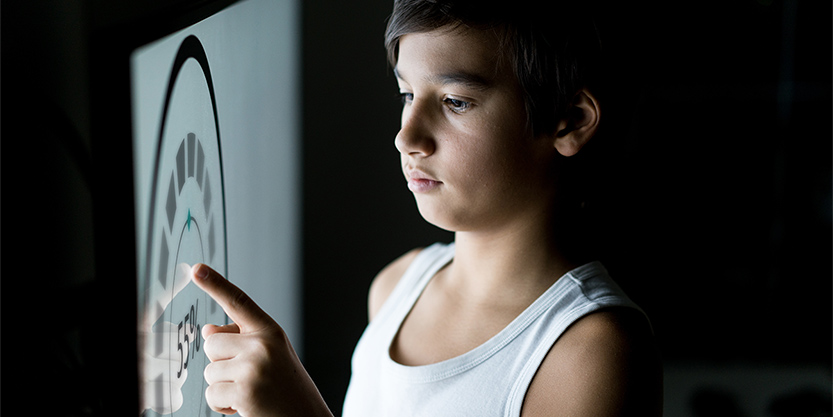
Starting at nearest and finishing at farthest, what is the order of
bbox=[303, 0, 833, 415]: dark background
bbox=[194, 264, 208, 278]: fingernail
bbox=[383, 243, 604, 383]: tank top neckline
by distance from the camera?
bbox=[194, 264, 208, 278]: fingernail
bbox=[383, 243, 604, 383]: tank top neckline
bbox=[303, 0, 833, 415]: dark background

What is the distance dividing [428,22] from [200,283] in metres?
0.35

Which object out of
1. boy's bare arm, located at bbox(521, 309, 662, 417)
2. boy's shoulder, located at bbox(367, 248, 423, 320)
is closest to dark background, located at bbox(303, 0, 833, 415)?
boy's shoulder, located at bbox(367, 248, 423, 320)

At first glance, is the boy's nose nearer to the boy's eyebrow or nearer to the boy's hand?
the boy's eyebrow

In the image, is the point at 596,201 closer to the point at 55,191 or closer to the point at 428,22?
the point at 428,22

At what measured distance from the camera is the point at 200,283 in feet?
1.49

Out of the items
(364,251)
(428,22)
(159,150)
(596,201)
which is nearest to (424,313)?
(596,201)

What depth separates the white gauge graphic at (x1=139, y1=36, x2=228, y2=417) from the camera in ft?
1.26

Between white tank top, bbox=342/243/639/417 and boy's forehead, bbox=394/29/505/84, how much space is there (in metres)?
0.26

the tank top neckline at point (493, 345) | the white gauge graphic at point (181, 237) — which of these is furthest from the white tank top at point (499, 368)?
the white gauge graphic at point (181, 237)

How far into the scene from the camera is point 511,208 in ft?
2.26

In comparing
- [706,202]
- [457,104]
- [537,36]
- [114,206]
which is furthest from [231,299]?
[706,202]

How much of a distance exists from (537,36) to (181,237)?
407 mm

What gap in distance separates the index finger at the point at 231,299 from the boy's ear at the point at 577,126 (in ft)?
1.24

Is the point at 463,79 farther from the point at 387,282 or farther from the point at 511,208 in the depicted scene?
the point at 387,282
